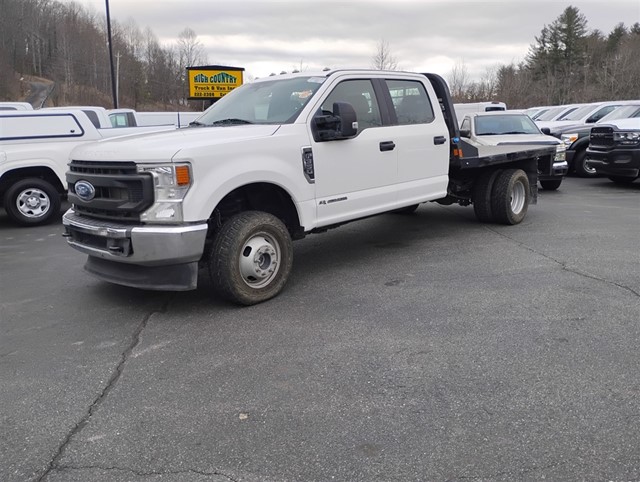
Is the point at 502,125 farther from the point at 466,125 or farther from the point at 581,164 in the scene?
the point at 581,164

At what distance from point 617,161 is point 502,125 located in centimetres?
298

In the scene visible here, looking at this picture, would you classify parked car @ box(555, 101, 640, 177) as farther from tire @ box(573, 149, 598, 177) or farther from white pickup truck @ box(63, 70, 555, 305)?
white pickup truck @ box(63, 70, 555, 305)

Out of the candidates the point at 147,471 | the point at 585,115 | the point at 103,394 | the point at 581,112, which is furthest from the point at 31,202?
the point at 581,112

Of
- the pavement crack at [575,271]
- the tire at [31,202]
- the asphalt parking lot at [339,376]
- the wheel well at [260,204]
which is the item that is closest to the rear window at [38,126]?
the tire at [31,202]

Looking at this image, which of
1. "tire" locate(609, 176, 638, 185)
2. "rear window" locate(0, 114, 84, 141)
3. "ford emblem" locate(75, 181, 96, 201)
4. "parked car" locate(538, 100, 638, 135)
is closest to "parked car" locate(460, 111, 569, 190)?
"tire" locate(609, 176, 638, 185)

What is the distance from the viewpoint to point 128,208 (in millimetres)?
4512

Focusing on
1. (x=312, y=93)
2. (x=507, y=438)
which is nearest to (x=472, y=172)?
(x=312, y=93)

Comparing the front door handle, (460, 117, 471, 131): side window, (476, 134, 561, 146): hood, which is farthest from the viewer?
(460, 117, 471, 131): side window

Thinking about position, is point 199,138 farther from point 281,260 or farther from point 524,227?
point 524,227

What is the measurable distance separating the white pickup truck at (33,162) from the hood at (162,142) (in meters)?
4.74

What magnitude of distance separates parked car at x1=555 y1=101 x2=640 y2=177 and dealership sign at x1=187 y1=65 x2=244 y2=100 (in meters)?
11.8

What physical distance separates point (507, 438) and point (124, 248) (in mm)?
3241

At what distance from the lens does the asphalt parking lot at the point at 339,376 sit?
2.72 meters

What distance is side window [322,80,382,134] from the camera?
5.72 metres
